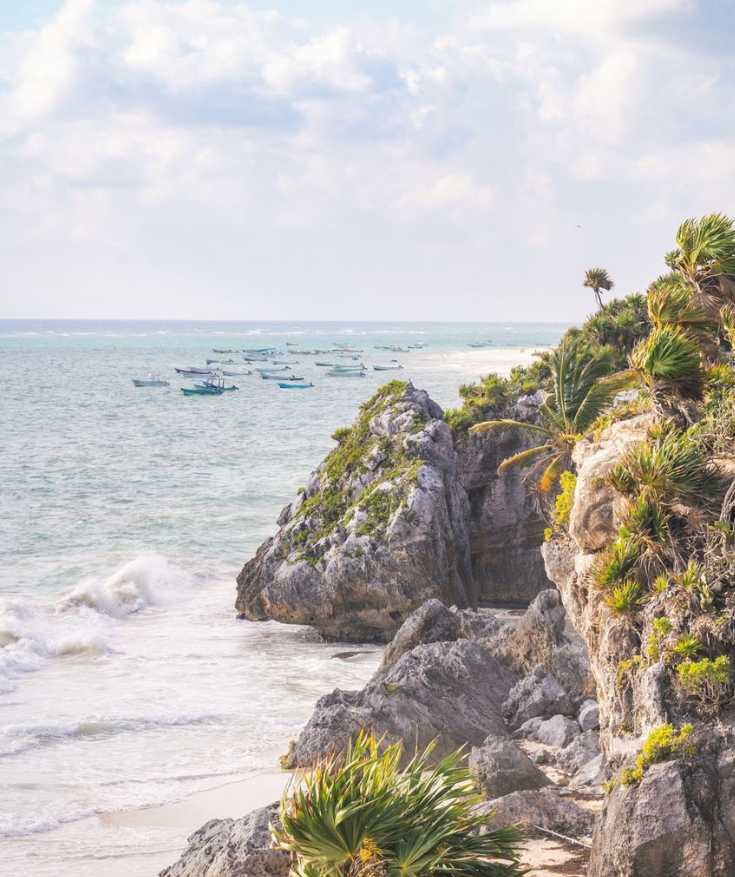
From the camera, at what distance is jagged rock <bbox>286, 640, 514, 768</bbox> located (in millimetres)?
17562

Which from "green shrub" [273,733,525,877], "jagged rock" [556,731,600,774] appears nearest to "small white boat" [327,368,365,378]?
"jagged rock" [556,731,600,774]

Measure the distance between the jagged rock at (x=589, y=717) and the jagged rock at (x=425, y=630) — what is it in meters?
3.89

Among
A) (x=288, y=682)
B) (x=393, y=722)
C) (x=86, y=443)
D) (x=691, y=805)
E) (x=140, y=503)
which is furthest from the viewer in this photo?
(x=86, y=443)

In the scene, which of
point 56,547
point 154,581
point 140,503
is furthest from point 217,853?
point 140,503

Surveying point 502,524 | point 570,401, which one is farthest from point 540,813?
point 502,524

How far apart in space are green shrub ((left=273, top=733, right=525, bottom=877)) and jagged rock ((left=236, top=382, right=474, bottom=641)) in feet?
52.9

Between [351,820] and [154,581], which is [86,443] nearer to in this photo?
[154,581]

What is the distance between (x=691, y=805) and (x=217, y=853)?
195 inches

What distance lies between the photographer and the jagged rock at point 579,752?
55.2ft

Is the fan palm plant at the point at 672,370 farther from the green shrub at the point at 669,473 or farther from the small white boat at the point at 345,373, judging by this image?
the small white boat at the point at 345,373

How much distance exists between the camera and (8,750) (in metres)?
19.4

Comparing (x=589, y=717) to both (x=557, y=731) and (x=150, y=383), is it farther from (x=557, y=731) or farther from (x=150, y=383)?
(x=150, y=383)

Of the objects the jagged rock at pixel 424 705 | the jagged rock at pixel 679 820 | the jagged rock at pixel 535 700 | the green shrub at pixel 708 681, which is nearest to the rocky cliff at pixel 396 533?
the jagged rock at pixel 424 705

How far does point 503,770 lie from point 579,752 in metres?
2.18
